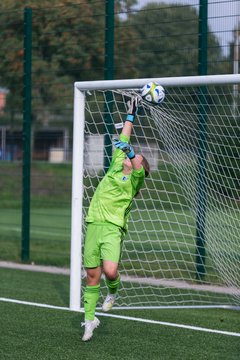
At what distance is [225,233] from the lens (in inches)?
410

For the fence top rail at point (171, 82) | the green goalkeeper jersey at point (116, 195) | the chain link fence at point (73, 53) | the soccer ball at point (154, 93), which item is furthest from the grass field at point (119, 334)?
the chain link fence at point (73, 53)

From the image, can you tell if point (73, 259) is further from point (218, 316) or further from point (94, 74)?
point (94, 74)

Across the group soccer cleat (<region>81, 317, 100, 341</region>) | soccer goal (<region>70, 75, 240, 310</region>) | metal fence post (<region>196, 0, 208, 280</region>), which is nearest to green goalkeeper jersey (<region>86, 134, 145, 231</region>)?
soccer cleat (<region>81, 317, 100, 341</region>)

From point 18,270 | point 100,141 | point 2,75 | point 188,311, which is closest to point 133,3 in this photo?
point 100,141

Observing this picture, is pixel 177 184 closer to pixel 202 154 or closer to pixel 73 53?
pixel 202 154

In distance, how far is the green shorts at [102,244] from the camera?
8156 mm

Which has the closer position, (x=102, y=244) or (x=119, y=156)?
(x=102, y=244)

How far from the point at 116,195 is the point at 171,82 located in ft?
5.41

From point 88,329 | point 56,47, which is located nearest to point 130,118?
point 88,329

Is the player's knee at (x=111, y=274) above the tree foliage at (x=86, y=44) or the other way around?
the other way around

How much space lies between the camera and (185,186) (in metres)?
11.2

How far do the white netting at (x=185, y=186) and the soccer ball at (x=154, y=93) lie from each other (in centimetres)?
120

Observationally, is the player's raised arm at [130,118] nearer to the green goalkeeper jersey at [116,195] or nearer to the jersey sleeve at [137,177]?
the green goalkeeper jersey at [116,195]

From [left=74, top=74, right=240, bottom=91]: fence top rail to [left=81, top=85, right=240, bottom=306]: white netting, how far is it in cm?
36
